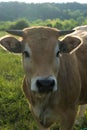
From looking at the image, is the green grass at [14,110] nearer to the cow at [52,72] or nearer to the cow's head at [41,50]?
the cow at [52,72]

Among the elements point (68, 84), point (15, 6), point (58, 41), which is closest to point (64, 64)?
point (68, 84)

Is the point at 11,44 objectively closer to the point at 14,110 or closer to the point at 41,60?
the point at 41,60

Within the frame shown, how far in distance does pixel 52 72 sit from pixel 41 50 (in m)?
0.35

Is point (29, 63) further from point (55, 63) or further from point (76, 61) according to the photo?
point (76, 61)

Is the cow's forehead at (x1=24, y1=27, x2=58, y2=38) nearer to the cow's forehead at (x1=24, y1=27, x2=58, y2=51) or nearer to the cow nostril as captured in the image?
the cow's forehead at (x1=24, y1=27, x2=58, y2=51)

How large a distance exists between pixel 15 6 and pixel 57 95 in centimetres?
13033

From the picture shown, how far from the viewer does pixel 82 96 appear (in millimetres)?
6629

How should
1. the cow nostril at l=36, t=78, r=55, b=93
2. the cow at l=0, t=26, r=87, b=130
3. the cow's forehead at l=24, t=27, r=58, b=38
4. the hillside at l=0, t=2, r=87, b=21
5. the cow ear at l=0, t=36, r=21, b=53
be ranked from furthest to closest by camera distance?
the hillside at l=0, t=2, r=87, b=21
the cow ear at l=0, t=36, r=21, b=53
the cow's forehead at l=24, t=27, r=58, b=38
the cow at l=0, t=26, r=87, b=130
the cow nostril at l=36, t=78, r=55, b=93

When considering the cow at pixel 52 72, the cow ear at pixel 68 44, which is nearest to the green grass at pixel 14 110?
the cow at pixel 52 72

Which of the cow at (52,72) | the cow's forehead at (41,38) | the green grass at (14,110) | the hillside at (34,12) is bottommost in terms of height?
the hillside at (34,12)

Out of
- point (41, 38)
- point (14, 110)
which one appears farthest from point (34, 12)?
point (41, 38)

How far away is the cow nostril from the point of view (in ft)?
15.8

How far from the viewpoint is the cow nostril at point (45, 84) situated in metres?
4.81

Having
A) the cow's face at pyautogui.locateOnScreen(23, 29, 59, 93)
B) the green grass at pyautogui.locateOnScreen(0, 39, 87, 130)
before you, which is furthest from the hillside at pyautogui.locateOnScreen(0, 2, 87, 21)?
the cow's face at pyautogui.locateOnScreen(23, 29, 59, 93)
